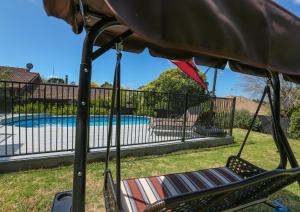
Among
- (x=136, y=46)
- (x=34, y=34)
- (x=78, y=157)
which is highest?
(x=34, y=34)

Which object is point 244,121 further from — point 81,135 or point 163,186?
point 81,135

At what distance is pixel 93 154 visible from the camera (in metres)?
4.12

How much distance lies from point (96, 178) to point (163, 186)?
1.62m

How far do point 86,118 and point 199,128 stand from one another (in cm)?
640

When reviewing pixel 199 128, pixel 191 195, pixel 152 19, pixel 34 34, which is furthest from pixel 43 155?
pixel 34 34

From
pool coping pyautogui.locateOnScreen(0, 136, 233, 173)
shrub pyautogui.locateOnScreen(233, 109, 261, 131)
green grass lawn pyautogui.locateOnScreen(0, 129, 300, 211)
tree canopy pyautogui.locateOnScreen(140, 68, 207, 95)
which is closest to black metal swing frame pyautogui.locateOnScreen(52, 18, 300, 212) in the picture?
green grass lawn pyautogui.locateOnScreen(0, 129, 300, 211)

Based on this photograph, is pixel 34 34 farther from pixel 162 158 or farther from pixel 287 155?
pixel 287 155

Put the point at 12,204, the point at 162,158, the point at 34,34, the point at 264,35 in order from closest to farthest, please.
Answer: the point at 264,35
the point at 12,204
the point at 162,158
the point at 34,34

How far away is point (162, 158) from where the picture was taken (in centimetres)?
464

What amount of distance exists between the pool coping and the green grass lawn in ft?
0.50

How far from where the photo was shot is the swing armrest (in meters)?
2.63

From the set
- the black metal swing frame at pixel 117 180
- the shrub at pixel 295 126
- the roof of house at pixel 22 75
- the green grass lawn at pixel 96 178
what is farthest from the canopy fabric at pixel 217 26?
the roof of house at pixel 22 75

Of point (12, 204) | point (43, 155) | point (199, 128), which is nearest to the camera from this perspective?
point (12, 204)

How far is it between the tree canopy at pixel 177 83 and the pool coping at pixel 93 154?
37.4ft
